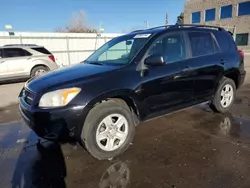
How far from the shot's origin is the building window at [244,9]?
32.0 meters

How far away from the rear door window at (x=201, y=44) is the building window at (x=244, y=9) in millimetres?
33953

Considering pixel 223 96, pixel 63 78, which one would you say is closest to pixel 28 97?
pixel 63 78

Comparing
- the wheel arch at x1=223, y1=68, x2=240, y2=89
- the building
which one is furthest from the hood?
the building

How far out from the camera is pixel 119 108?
3.12 m

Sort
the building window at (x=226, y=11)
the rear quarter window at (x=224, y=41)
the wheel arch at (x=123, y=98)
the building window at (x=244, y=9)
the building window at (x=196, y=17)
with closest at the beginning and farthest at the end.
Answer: the wheel arch at (x=123, y=98), the rear quarter window at (x=224, y=41), the building window at (x=244, y=9), the building window at (x=226, y=11), the building window at (x=196, y=17)

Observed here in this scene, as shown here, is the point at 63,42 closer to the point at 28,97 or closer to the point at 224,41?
the point at 224,41

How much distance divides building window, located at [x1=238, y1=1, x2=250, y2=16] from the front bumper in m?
36.9

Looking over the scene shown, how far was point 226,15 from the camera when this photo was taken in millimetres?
35094

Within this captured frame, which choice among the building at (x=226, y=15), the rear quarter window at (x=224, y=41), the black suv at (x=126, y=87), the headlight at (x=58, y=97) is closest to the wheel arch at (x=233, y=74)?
the black suv at (x=126, y=87)

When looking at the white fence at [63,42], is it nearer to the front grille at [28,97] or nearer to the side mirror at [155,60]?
the front grille at [28,97]

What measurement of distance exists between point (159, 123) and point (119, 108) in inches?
64.4

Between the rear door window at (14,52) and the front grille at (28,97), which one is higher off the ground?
the rear door window at (14,52)

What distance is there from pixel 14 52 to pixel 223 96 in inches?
344

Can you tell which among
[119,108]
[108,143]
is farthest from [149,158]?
[119,108]
